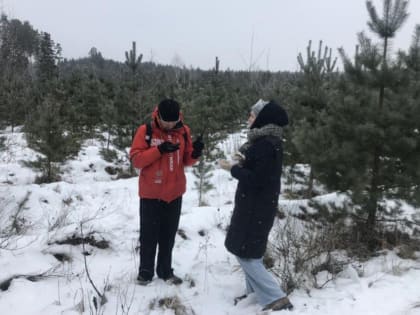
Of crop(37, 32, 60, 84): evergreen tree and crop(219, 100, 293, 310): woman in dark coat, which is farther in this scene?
crop(37, 32, 60, 84): evergreen tree

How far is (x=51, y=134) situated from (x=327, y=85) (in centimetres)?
623

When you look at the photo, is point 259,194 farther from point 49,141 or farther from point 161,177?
point 49,141

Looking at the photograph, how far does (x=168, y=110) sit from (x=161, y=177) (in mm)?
651

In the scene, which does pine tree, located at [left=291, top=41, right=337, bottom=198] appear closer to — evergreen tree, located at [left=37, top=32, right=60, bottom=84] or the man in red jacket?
the man in red jacket

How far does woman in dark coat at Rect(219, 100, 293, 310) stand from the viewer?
289 cm

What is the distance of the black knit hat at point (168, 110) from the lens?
327 centimetres

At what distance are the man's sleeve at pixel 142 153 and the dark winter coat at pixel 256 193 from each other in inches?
30.1

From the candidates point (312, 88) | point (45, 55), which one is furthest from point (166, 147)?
point (45, 55)

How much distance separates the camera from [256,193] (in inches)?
117

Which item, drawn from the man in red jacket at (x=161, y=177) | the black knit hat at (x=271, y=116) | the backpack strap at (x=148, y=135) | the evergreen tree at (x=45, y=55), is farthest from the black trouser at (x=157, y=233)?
the evergreen tree at (x=45, y=55)

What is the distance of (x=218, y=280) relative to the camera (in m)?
3.86

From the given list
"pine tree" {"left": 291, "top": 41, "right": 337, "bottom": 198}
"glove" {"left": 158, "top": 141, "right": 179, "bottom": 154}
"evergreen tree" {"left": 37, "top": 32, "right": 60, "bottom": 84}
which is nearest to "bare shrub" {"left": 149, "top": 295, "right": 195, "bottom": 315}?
"glove" {"left": 158, "top": 141, "right": 179, "bottom": 154}

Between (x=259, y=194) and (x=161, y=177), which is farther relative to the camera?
(x=161, y=177)

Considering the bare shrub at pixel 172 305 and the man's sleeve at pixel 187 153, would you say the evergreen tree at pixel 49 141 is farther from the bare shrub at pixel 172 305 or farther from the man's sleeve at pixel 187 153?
the bare shrub at pixel 172 305
